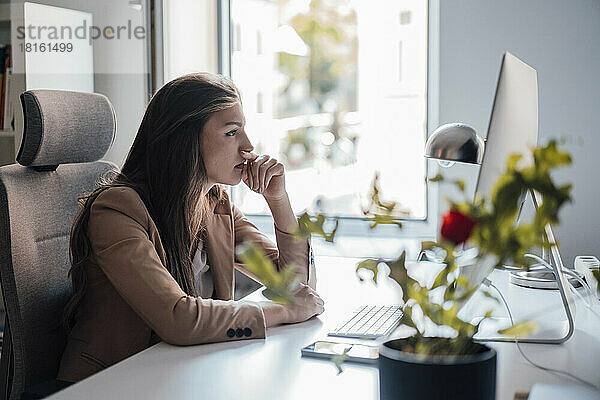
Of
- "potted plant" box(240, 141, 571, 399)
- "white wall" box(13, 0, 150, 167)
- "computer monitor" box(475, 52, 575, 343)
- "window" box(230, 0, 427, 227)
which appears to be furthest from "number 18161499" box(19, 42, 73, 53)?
"potted plant" box(240, 141, 571, 399)

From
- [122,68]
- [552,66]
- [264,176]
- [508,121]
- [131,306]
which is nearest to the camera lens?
[508,121]

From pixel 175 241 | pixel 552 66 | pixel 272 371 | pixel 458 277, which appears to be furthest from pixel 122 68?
pixel 458 277

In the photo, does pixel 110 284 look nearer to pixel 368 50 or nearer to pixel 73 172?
pixel 73 172

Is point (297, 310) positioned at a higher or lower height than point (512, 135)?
lower

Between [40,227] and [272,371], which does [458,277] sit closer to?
[272,371]

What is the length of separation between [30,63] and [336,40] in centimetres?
164

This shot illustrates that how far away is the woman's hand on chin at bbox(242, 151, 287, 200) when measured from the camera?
177 cm

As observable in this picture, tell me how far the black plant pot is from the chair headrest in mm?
1031

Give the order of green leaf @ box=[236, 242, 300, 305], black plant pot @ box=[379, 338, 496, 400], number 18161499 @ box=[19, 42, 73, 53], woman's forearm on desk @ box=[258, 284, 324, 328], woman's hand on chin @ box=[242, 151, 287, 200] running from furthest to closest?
number 18161499 @ box=[19, 42, 73, 53], woman's hand on chin @ box=[242, 151, 287, 200], woman's forearm on desk @ box=[258, 284, 324, 328], black plant pot @ box=[379, 338, 496, 400], green leaf @ box=[236, 242, 300, 305]

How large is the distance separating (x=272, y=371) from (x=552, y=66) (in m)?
1.62

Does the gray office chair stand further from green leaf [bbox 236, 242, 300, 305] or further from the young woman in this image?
green leaf [bbox 236, 242, 300, 305]

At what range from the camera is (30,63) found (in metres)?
2.55

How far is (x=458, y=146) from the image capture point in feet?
5.05

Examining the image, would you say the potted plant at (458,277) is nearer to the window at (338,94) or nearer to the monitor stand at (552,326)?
the monitor stand at (552,326)
